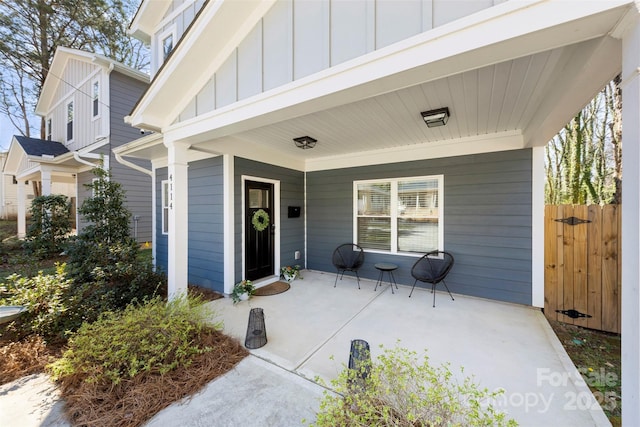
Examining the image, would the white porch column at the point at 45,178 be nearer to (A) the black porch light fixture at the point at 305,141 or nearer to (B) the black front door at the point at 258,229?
(B) the black front door at the point at 258,229

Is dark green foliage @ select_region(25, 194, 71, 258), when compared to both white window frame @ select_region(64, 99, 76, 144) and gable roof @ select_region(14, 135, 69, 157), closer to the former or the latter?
gable roof @ select_region(14, 135, 69, 157)

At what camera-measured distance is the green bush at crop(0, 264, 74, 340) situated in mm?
2539

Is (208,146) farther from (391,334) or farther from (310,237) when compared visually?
(391,334)

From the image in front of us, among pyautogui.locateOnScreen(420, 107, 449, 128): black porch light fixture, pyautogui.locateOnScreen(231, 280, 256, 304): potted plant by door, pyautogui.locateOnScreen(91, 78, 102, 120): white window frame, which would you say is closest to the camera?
pyautogui.locateOnScreen(420, 107, 449, 128): black porch light fixture

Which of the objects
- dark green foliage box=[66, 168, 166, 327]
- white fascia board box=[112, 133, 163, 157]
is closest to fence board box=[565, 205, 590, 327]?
dark green foliage box=[66, 168, 166, 327]

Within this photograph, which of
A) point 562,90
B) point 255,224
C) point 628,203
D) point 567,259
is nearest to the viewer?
point 628,203

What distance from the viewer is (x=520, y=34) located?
1.37 meters

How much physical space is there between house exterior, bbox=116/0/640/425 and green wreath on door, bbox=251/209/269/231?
4 cm

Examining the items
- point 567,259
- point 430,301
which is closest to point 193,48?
point 430,301

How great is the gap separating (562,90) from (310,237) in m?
4.60

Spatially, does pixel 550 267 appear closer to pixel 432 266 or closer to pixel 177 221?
pixel 432 266

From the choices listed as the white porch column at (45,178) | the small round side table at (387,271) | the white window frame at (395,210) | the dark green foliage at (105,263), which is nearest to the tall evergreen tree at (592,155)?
the white window frame at (395,210)

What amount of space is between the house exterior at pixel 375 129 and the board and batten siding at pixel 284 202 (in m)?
0.04

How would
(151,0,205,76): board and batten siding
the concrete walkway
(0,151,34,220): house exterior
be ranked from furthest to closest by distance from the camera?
(0,151,34,220): house exterior < (151,0,205,76): board and batten siding < the concrete walkway
